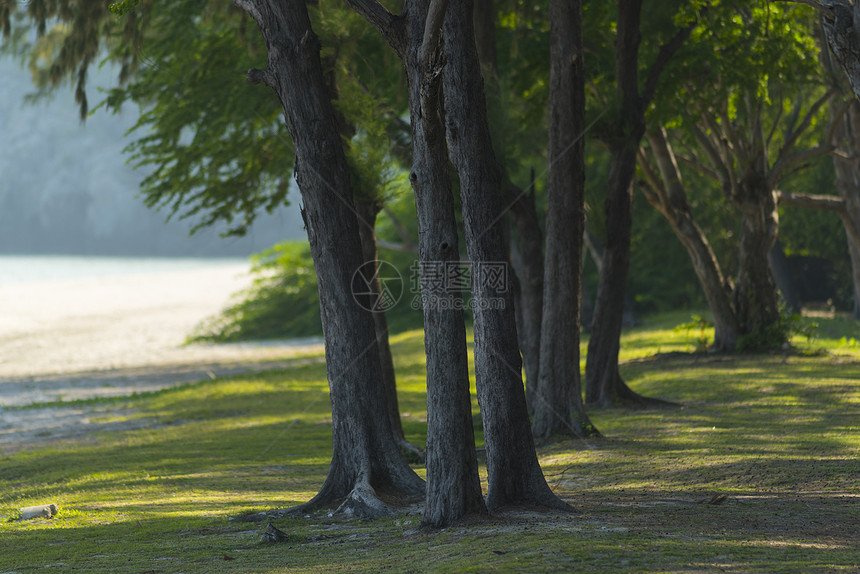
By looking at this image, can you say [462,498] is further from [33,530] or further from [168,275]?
[168,275]

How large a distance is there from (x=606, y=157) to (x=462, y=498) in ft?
60.4

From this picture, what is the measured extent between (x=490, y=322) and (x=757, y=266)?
10744 mm

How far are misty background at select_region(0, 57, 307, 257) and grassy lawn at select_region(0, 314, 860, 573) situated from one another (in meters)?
84.0

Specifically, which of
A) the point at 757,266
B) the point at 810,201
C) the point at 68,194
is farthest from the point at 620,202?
the point at 68,194

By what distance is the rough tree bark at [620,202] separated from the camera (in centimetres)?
1040

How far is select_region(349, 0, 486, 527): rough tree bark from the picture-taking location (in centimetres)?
555

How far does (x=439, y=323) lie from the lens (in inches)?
224

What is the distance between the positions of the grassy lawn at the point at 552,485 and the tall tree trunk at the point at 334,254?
0.69m

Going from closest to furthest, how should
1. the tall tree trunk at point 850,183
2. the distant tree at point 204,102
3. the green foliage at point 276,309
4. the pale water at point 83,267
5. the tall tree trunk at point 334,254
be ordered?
the tall tree trunk at point 334,254 → the distant tree at point 204,102 → the tall tree trunk at point 850,183 → the green foliage at point 276,309 → the pale water at point 83,267

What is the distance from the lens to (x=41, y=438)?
11.2 meters

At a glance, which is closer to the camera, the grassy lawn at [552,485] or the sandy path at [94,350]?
the grassy lawn at [552,485]

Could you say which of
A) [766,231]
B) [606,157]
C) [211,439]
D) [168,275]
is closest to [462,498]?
[211,439]

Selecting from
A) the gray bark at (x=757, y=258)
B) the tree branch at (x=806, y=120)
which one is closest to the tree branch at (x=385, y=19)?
the tree branch at (x=806, y=120)

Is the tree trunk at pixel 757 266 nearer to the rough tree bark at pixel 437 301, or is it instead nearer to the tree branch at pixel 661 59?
the tree branch at pixel 661 59
